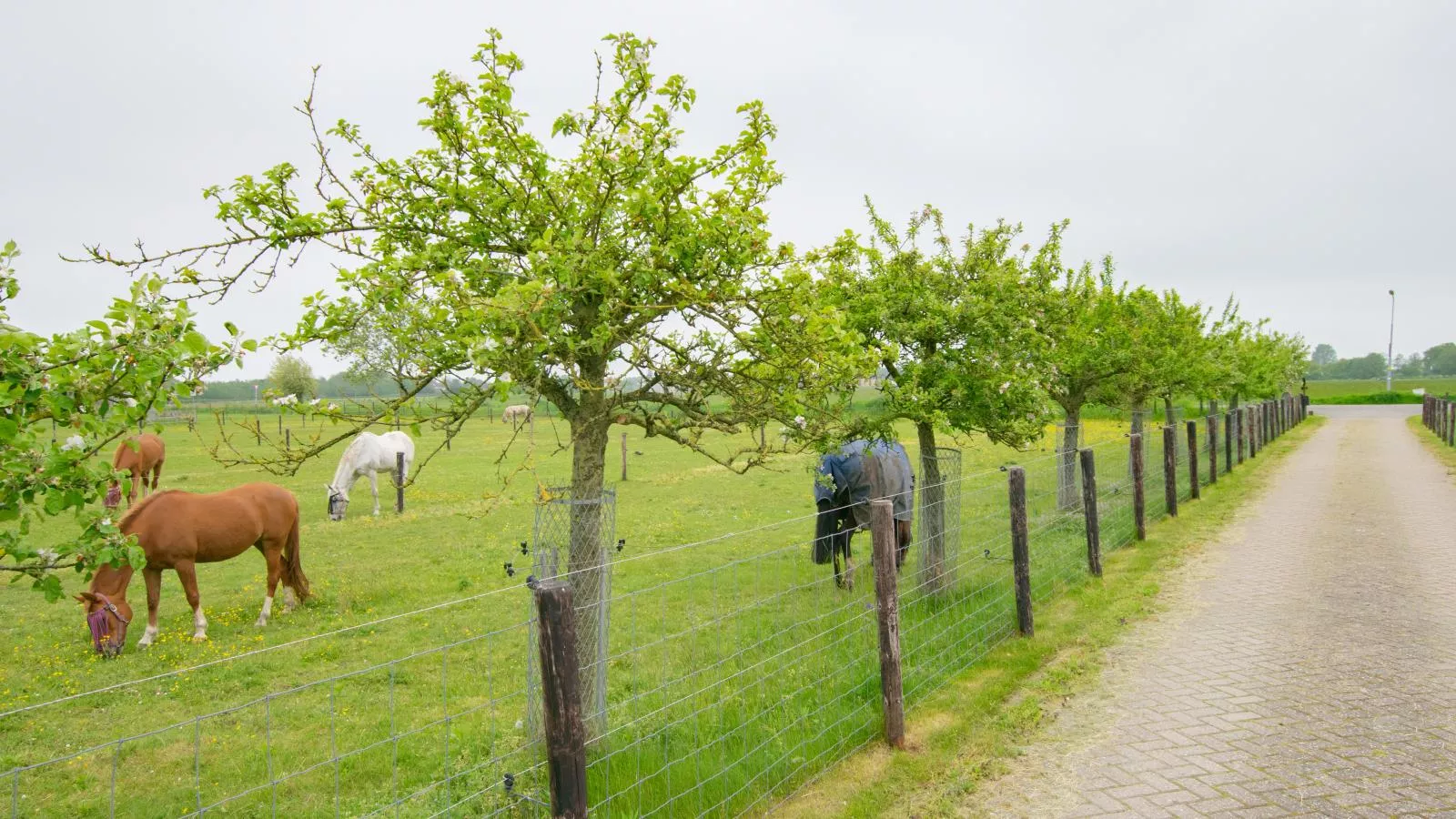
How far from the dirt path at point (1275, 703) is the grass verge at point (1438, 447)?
39.3 ft

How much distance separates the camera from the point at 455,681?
Result: 7.47 m

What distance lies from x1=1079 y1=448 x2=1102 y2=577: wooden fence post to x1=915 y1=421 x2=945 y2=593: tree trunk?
4.99ft

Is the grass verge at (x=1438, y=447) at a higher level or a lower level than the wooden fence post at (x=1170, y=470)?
lower

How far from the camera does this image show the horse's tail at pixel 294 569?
1005 cm

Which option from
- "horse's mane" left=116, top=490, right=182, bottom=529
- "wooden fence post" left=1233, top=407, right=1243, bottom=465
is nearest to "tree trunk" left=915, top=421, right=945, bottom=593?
"horse's mane" left=116, top=490, right=182, bottom=529

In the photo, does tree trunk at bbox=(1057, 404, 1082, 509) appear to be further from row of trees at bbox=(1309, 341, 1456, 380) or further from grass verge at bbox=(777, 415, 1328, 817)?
row of trees at bbox=(1309, 341, 1456, 380)

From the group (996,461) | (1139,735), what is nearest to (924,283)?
(1139,735)

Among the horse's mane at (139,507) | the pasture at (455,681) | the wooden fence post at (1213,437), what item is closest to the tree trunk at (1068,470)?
the pasture at (455,681)

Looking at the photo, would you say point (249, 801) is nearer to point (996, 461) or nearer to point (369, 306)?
point (369, 306)

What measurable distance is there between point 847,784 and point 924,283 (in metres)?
5.54

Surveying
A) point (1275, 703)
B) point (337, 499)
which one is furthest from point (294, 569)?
point (1275, 703)

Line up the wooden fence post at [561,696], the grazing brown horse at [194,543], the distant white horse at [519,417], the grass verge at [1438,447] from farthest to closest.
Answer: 1. the grass verge at [1438,447]
2. the grazing brown horse at [194,543]
3. the distant white horse at [519,417]
4. the wooden fence post at [561,696]

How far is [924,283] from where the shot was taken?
357 inches

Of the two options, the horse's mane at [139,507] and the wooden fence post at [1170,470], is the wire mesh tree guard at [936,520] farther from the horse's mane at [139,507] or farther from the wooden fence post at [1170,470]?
the horse's mane at [139,507]
